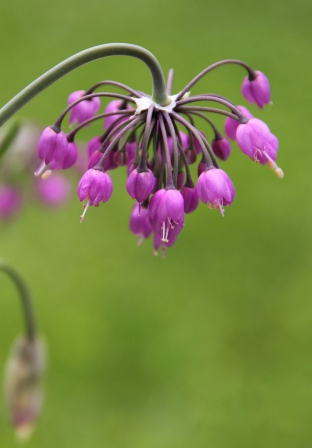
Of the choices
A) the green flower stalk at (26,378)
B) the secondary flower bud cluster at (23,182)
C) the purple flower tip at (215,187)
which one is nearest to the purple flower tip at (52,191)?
the secondary flower bud cluster at (23,182)

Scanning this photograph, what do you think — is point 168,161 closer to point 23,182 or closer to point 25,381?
point 25,381

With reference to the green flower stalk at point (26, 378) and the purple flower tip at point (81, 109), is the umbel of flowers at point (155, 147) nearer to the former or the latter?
the purple flower tip at point (81, 109)

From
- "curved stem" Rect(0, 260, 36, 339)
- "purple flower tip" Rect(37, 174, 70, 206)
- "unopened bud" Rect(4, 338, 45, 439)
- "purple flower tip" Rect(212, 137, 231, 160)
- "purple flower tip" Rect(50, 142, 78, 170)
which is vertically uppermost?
"purple flower tip" Rect(37, 174, 70, 206)

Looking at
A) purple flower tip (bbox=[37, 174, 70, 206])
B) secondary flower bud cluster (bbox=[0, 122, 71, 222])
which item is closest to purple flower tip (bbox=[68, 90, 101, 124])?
secondary flower bud cluster (bbox=[0, 122, 71, 222])

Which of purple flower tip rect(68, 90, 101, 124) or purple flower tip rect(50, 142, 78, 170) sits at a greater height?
purple flower tip rect(68, 90, 101, 124)

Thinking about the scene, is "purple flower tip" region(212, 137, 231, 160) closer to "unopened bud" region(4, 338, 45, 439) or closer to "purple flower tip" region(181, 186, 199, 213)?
"purple flower tip" region(181, 186, 199, 213)

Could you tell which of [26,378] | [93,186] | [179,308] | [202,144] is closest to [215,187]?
[202,144]
